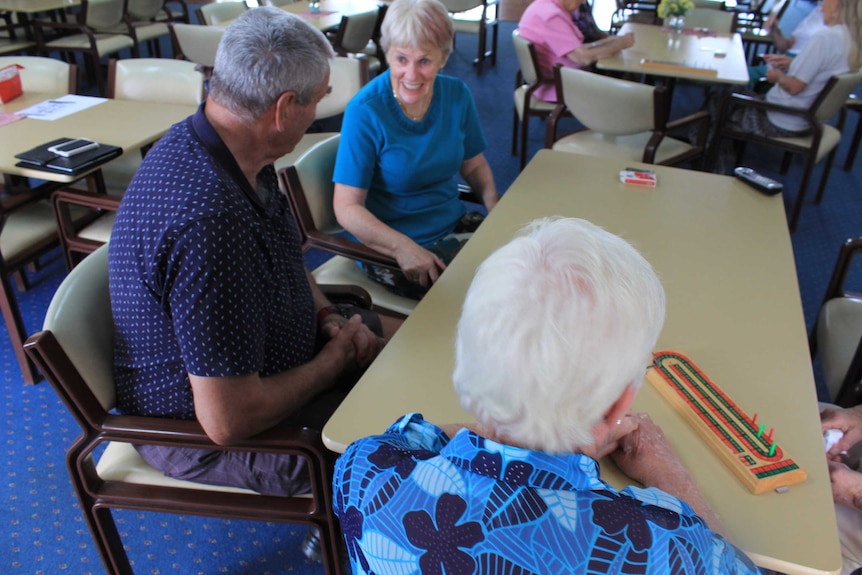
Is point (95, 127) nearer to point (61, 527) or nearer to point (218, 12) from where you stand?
point (61, 527)

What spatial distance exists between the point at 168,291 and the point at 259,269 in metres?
0.16

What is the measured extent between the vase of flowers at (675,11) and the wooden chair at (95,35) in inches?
163

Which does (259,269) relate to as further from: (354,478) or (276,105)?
(354,478)

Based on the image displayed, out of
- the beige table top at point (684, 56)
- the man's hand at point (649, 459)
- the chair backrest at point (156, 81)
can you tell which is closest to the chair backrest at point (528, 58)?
the beige table top at point (684, 56)

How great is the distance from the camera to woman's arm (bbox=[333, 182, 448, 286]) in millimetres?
1796

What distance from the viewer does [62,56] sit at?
6.15 m

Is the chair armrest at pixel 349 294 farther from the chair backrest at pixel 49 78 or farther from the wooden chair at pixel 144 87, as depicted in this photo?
the chair backrest at pixel 49 78

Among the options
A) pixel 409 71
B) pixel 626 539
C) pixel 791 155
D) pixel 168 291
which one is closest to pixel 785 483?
pixel 626 539

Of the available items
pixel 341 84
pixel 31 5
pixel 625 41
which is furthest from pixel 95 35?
pixel 625 41

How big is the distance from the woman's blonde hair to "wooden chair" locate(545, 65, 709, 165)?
46.0 inches

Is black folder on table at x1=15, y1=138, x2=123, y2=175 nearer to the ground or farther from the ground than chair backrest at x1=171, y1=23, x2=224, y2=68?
nearer to the ground

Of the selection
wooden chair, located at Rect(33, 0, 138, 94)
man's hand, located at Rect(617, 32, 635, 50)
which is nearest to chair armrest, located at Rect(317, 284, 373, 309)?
man's hand, located at Rect(617, 32, 635, 50)

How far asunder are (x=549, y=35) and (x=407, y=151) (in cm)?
223

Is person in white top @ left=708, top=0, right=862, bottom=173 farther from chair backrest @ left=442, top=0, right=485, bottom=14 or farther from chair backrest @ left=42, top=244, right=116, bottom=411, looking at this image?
chair backrest @ left=442, top=0, right=485, bottom=14
